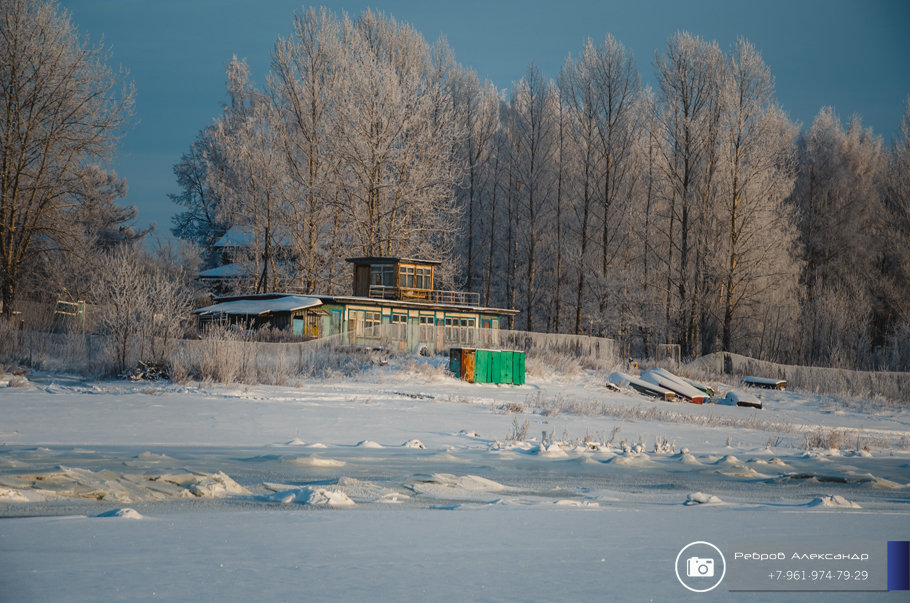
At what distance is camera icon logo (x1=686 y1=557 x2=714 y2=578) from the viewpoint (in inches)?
141

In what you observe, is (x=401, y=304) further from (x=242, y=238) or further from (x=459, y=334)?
(x=242, y=238)

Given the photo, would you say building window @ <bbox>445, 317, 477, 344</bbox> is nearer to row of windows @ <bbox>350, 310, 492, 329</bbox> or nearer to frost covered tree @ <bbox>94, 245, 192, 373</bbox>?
row of windows @ <bbox>350, 310, 492, 329</bbox>

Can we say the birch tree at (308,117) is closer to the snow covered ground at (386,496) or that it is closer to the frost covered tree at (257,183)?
the frost covered tree at (257,183)

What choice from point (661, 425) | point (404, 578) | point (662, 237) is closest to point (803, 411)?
point (661, 425)

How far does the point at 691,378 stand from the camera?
31031mm

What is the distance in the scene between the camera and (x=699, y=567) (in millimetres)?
3680

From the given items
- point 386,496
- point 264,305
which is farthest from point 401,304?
point 386,496

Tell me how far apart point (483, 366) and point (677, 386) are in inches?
241

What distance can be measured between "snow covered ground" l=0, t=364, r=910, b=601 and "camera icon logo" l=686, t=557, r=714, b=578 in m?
0.10

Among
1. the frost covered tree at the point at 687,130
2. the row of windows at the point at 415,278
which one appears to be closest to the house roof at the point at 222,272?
the row of windows at the point at 415,278

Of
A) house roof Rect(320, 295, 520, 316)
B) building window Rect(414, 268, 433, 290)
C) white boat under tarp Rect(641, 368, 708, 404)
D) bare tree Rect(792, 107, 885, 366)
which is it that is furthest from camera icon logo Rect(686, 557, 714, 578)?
bare tree Rect(792, 107, 885, 366)

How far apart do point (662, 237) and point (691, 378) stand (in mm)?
19844

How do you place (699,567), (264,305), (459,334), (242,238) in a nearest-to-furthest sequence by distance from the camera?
(699,567) → (459,334) → (264,305) → (242,238)

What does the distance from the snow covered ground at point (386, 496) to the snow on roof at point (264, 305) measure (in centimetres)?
1894
